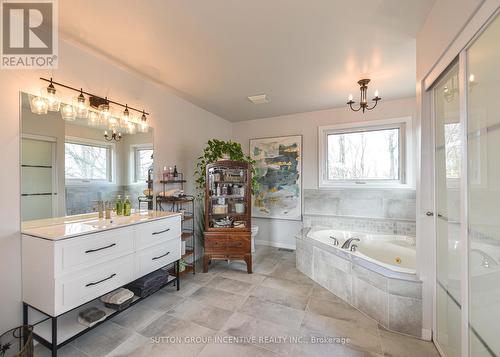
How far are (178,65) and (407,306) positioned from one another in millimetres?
3034

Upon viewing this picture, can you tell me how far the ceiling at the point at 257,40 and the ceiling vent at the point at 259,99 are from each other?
20 cm

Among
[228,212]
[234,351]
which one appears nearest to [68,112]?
[228,212]

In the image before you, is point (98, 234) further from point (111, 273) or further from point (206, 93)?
point (206, 93)

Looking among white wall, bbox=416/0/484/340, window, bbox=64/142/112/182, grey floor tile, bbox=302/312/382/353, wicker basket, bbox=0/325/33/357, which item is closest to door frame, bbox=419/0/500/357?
white wall, bbox=416/0/484/340

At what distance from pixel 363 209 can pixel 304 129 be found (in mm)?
1649

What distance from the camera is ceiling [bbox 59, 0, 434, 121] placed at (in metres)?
1.46

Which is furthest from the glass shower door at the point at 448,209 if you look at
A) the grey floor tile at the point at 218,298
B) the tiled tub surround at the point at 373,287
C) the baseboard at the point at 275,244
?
the baseboard at the point at 275,244

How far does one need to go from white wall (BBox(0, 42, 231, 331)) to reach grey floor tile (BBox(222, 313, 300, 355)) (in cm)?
158

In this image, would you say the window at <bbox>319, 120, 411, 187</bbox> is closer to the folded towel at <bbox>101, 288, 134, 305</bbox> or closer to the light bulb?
the folded towel at <bbox>101, 288, 134, 305</bbox>

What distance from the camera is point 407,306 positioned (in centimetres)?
171

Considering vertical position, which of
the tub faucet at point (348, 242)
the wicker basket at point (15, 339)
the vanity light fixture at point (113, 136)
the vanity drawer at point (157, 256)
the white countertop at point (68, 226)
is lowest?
the wicker basket at point (15, 339)

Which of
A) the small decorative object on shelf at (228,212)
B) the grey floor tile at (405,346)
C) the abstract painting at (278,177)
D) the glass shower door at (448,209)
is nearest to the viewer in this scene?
the glass shower door at (448,209)

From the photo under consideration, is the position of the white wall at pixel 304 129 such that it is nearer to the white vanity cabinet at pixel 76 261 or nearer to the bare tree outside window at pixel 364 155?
the bare tree outside window at pixel 364 155

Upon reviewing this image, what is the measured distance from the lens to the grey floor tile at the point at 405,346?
1.52m
